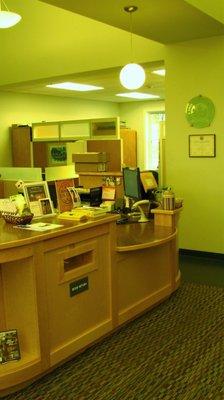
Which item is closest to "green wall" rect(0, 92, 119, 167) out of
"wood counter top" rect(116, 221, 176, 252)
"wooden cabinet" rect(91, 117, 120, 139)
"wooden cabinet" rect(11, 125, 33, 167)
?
"wooden cabinet" rect(11, 125, 33, 167)

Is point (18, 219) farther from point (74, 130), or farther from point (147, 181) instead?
point (74, 130)

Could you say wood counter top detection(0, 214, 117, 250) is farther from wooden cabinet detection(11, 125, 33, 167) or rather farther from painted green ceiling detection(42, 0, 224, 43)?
wooden cabinet detection(11, 125, 33, 167)

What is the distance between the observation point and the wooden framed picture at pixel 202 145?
511cm

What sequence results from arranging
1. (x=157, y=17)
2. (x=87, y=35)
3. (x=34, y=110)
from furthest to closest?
(x=34, y=110)
(x=87, y=35)
(x=157, y=17)

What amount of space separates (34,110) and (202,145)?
551cm

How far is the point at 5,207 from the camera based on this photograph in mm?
2996

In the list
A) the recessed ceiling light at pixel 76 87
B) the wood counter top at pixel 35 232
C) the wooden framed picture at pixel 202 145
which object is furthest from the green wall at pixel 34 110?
the wood counter top at pixel 35 232

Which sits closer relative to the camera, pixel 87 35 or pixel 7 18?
pixel 7 18

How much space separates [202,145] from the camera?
517cm

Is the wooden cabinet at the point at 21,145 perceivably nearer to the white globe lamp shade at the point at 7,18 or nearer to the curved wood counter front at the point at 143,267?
the white globe lamp shade at the point at 7,18

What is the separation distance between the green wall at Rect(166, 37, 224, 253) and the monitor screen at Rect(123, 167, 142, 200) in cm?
120

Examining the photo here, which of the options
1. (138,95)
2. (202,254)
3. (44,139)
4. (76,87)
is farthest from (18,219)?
(138,95)

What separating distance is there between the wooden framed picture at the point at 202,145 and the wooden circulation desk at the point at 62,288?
77.4 inches

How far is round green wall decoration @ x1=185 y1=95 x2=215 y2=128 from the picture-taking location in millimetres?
5062
